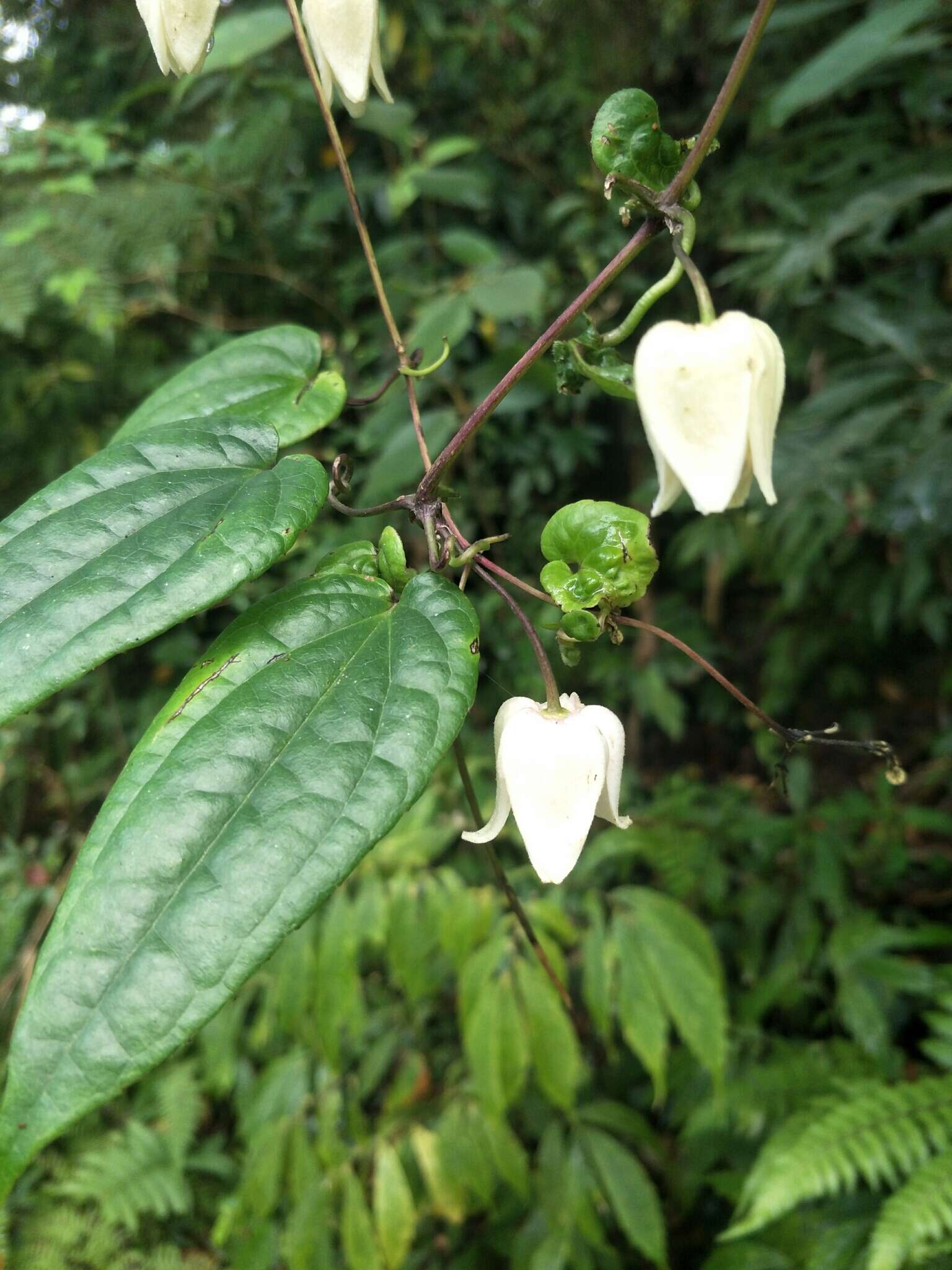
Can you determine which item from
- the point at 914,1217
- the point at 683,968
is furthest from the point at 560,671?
the point at 914,1217

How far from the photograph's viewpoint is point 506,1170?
40.9 inches

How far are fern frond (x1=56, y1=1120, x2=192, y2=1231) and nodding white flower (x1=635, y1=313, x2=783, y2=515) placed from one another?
160 centimetres

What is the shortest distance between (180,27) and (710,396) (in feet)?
1.21

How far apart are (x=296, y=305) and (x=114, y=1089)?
1903mm

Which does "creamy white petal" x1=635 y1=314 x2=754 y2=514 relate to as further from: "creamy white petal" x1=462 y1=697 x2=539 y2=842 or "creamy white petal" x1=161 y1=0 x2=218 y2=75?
"creamy white petal" x1=161 y1=0 x2=218 y2=75

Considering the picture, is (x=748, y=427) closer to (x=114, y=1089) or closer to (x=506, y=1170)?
(x=114, y=1089)

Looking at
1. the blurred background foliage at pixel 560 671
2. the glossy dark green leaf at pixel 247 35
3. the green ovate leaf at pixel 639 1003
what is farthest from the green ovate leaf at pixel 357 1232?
the glossy dark green leaf at pixel 247 35

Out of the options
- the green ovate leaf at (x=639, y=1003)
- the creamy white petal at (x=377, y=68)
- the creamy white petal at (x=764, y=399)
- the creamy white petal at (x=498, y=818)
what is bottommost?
the green ovate leaf at (x=639, y=1003)

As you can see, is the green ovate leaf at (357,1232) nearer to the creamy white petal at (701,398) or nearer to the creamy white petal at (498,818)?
the creamy white petal at (498,818)

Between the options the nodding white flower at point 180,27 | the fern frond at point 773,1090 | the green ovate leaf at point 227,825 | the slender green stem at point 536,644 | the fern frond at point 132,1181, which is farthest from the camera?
the fern frond at point 132,1181

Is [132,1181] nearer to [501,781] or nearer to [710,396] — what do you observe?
[501,781]

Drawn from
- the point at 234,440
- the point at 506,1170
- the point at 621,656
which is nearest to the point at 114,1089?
the point at 234,440

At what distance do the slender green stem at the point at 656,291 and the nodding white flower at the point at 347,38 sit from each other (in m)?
0.20

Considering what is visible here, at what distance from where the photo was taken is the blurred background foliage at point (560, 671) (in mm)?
1047
